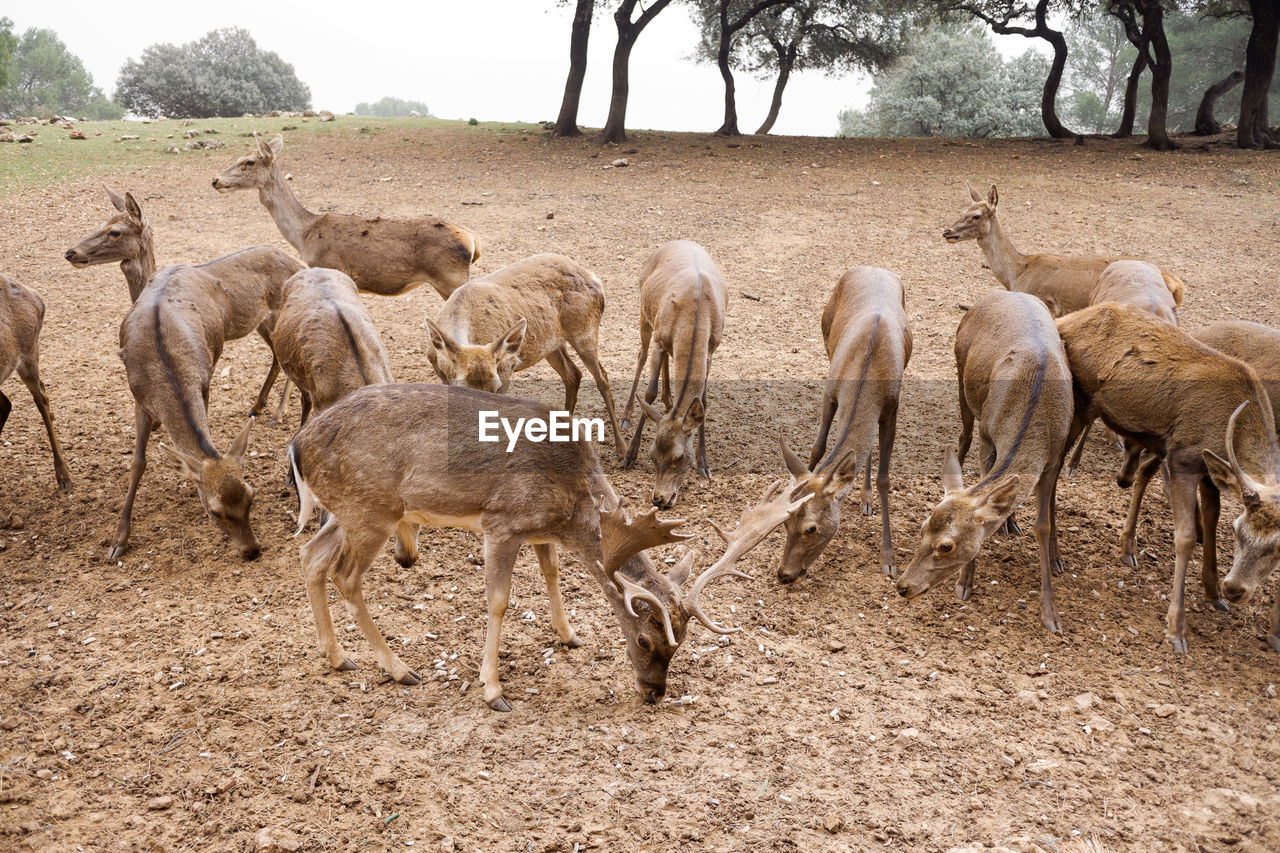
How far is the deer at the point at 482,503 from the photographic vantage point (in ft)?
16.0

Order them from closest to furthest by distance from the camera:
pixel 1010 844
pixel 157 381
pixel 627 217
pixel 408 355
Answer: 1. pixel 1010 844
2. pixel 157 381
3. pixel 408 355
4. pixel 627 217

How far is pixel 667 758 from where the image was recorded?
4.62 metres

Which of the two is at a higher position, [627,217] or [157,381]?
[627,217]

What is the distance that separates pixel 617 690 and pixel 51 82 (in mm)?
62092

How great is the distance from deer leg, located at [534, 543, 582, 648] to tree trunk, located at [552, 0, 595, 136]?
1881 cm

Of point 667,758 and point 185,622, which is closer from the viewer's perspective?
point 667,758

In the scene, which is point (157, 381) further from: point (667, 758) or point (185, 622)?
point (667, 758)

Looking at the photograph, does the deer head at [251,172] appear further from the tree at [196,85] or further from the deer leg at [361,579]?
the tree at [196,85]

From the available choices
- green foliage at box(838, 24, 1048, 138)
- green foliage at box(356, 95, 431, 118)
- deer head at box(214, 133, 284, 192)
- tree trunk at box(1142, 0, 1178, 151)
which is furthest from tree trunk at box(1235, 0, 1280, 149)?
green foliage at box(356, 95, 431, 118)

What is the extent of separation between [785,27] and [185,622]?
89.4ft

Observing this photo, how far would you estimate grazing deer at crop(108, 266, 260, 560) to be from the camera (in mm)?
6348

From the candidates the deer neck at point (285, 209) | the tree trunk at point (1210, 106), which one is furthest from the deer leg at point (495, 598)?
the tree trunk at point (1210, 106)

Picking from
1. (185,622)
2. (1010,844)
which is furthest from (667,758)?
(185,622)

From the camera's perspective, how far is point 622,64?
869 inches
